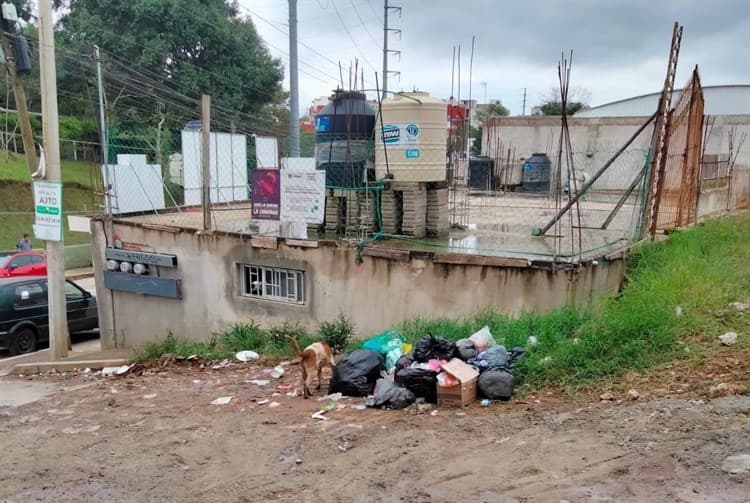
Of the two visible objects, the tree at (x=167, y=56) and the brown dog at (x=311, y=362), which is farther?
the tree at (x=167, y=56)

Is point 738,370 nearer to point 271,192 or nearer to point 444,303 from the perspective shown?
point 444,303

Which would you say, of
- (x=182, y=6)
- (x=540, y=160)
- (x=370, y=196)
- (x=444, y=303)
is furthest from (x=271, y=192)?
(x=182, y=6)

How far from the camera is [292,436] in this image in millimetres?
5582

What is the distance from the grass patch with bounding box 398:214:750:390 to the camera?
19.5 feet

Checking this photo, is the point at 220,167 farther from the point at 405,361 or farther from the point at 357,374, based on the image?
the point at 405,361

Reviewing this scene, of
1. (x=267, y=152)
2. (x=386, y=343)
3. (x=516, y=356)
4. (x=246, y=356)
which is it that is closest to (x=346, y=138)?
(x=246, y=356)

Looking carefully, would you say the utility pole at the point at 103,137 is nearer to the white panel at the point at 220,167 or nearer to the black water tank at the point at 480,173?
the white panel at the point at 220,167

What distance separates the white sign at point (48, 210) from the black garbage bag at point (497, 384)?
7.88 metres

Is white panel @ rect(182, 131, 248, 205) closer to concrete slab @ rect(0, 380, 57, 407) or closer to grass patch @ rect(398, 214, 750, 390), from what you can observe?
concrete slab @ rect(0, 380, 57, 407)

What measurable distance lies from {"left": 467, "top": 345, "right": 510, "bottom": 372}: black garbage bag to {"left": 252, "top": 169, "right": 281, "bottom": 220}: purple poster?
18.0ft

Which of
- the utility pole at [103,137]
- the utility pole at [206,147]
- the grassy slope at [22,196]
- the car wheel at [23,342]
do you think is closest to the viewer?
the utility pole at [206,147]

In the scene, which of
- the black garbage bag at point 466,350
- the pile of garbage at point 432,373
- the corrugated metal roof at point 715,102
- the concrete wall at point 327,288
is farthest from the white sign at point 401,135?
the corrugated metal roof at point 715,102

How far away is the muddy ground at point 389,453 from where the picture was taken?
414 centimetres

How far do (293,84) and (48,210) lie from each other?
975 cm
